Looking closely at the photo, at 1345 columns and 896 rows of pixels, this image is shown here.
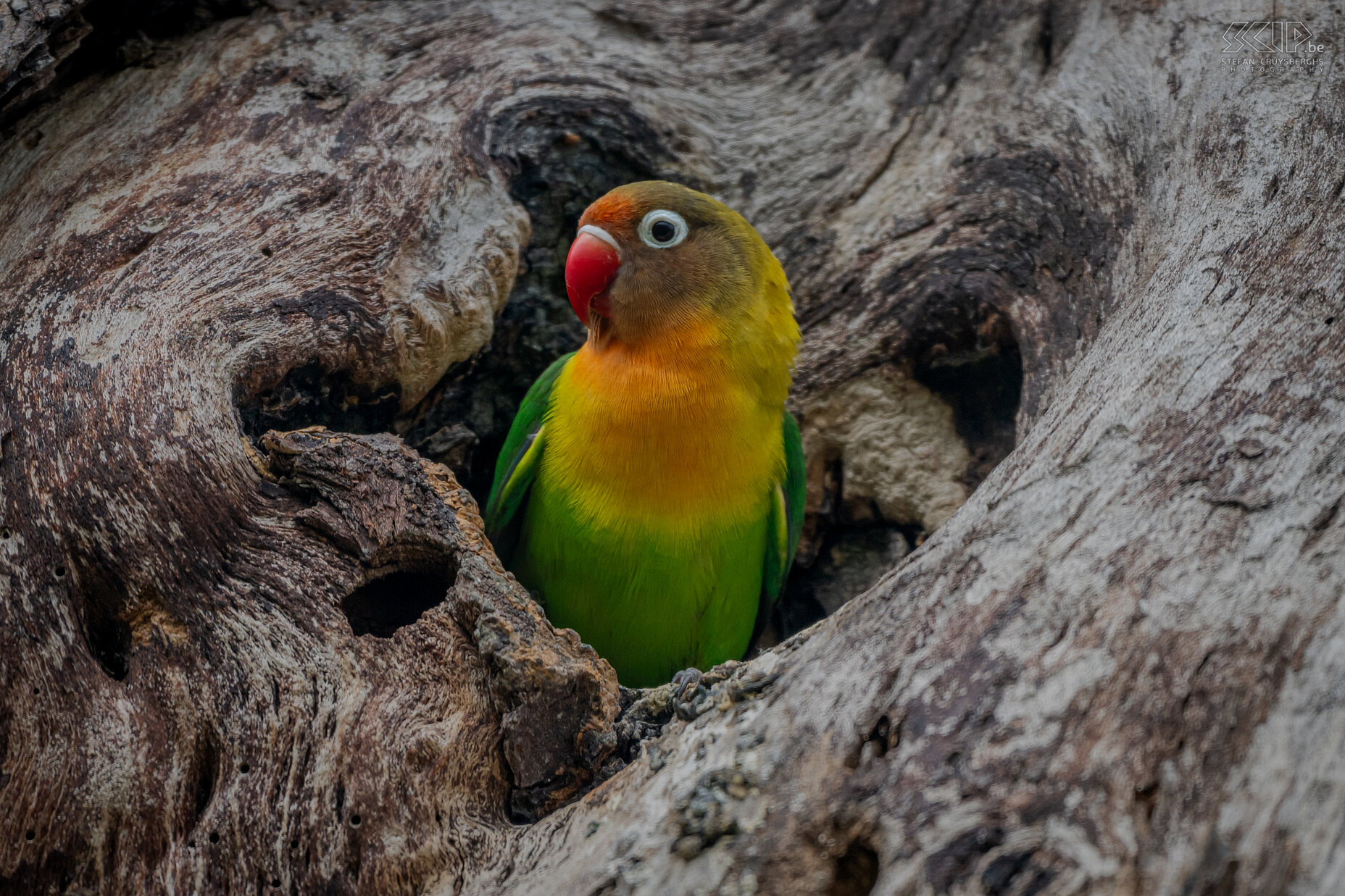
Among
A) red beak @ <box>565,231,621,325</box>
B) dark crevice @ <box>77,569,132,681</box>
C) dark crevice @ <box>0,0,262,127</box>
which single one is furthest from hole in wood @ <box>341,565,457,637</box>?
dark crevice @ <box>0,0,262,127</box>

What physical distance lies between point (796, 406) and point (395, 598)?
2036 millimetres

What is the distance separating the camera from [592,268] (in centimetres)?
342

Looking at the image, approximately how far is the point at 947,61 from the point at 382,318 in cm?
277

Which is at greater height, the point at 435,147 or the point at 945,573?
the point at 435,147

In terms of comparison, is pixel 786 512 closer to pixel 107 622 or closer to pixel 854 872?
pixel 854 872

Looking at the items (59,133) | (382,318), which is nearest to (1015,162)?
(382,318)

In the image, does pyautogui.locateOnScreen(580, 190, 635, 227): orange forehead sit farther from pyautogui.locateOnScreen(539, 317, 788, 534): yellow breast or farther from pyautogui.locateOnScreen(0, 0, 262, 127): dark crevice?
pyautogui.locateOnScreen(0, 0, 262, 127): dark crevice

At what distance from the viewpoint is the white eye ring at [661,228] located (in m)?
3.46

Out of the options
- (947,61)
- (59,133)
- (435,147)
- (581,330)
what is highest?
(59,133)

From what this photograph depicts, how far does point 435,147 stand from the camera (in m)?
3.63

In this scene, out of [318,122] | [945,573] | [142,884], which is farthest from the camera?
[318,122]

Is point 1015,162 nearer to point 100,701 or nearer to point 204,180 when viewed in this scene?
point 204,180

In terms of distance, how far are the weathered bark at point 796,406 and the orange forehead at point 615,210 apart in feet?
1.44

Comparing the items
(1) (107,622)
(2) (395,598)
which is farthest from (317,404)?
(1) (107,622)
